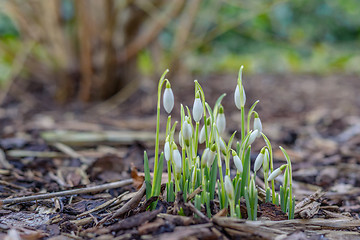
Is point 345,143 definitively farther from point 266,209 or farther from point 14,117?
point 14,117

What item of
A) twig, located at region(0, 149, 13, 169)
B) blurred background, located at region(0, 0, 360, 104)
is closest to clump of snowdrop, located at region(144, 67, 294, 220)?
twig, located at region(0, 149, 13, 169)

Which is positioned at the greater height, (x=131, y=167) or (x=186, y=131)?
(x=186, y=131)

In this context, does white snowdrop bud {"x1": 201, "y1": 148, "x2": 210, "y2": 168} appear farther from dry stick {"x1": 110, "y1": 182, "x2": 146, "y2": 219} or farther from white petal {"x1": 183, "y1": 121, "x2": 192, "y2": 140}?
dry stick {"x1": 110, "y1": 182, "x2": 146, "y2": 219}

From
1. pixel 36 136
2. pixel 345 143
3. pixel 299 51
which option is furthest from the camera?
pixel 299 51

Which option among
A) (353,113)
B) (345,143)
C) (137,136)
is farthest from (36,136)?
(353,113)

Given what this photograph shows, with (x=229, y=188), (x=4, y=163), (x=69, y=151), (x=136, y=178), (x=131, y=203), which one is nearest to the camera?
(x=229, y=188)

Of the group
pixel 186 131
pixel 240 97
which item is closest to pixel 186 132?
pixel 186 131

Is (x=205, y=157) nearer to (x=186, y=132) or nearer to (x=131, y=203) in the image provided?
(x=186, y=132)

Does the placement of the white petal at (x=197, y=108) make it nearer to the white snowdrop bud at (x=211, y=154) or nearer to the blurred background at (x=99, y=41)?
the white snowdrop bud at (x=211, y=154)
